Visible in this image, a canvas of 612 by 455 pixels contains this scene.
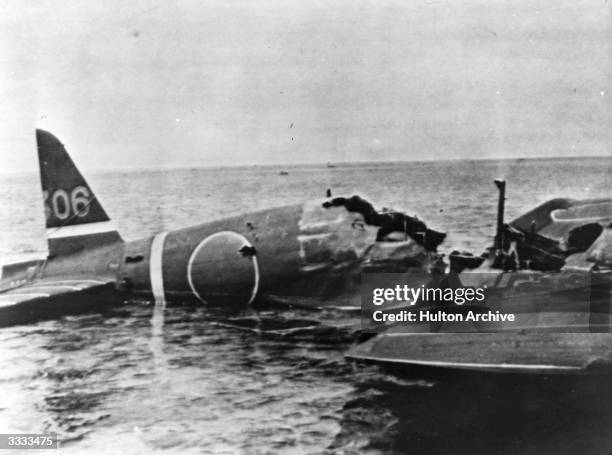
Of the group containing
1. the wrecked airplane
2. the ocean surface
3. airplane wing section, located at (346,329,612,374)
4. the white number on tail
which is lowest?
the ocean surface

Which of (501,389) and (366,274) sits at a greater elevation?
(366,274)

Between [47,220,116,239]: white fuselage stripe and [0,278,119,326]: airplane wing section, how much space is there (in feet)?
3.33

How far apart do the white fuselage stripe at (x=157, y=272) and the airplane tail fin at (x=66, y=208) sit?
56.9 inches

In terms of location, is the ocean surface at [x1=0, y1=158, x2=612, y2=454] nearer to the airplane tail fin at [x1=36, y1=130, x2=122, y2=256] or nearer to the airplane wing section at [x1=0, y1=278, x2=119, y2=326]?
the airplane wing section at [x1=0, y1=278, x2=119, y2=326]

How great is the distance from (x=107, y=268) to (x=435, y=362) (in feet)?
25.1

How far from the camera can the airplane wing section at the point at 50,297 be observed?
37.3 ft

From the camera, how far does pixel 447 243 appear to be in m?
21.9

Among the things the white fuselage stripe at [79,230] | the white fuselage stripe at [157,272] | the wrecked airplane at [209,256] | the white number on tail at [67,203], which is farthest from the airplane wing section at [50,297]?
the white number on tail at [67,203]

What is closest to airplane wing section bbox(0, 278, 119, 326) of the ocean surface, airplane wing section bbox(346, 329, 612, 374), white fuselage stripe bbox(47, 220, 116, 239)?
the ocean surface

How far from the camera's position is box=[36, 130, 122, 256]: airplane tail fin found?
1322 cm

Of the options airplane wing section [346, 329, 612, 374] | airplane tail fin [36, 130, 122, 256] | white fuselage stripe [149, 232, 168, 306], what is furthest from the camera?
airplane tail fin [36, 130, 122, 256]

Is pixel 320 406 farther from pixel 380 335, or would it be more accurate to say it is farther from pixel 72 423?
pixel 72 423

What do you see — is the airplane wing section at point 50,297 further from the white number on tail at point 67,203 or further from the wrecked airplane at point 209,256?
the white number on tail at point 67,203

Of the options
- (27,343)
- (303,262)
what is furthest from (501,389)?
(27,343)
